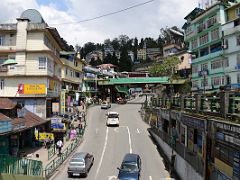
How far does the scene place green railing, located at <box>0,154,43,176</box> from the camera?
24.6 metres

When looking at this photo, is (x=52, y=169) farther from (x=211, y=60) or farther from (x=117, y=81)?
(x=117, y=81)

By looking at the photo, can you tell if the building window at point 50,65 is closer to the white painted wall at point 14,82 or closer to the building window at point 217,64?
the white painted wall at point 14,82

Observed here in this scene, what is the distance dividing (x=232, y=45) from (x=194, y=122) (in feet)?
105

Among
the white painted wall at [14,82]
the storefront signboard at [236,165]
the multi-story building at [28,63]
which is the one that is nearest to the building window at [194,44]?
the multi-story building at [28,63]

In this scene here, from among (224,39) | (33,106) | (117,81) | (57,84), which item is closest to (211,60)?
(224,39)

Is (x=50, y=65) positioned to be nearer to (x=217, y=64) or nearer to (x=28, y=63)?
(x=28, y=63)

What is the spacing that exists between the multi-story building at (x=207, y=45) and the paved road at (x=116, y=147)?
12.6 meters

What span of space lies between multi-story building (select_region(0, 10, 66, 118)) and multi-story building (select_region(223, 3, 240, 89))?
24.8 meters

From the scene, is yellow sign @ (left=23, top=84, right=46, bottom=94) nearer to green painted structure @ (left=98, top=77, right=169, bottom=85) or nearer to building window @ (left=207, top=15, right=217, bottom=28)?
building window @ (left=207, top=15, right=217, bottom=28)


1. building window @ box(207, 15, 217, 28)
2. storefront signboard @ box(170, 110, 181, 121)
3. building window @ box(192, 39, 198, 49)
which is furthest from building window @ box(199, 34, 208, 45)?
storefront signboard @ box(170, 110, 181, 121)

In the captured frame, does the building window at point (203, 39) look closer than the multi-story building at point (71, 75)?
Yes

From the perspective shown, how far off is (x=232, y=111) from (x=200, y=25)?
46.4 m

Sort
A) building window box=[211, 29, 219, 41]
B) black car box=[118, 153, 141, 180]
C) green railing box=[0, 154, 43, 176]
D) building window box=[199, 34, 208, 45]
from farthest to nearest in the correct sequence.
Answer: building window box=[199, 34, 208, 45] → building window box=[211, 29, 219, 41] → black car box=[118, 153, 141, 180] → green railing box=[0, 154, 43, 176]

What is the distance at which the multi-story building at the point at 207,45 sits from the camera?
174 ft
